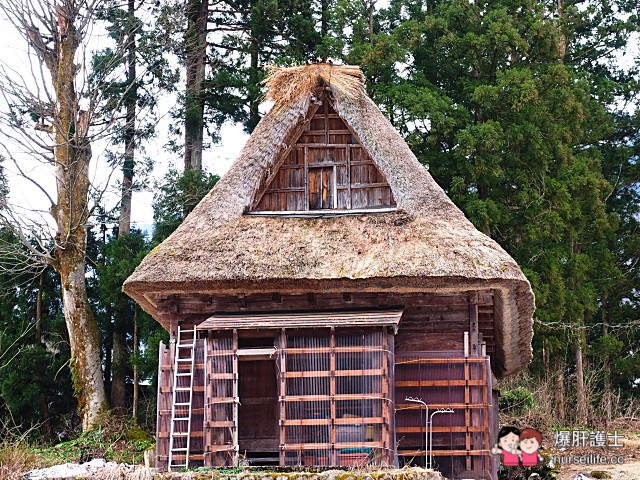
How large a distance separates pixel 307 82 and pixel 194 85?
10.9 m

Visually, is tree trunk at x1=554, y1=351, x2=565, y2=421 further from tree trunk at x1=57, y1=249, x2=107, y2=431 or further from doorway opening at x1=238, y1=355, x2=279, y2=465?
tree trunk at x1=57, y1=249, x2=107, y2=431

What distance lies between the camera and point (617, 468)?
50.2 feet

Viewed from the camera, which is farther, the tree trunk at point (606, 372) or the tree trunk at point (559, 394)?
the tree trunk at point (559, 394)

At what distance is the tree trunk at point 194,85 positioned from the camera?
2609 cm

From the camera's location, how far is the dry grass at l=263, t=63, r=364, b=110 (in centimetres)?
1609

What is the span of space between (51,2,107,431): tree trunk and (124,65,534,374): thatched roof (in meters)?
6.21

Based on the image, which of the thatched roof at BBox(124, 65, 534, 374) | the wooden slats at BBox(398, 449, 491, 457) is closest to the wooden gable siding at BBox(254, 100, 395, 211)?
the thatched roof at BBox(124, 65, 534, 374)

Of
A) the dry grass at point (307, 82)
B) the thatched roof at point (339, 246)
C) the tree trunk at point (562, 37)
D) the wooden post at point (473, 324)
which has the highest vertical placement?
the tree trunk at point (562, 37)

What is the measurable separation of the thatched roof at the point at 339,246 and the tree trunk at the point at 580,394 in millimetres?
8690

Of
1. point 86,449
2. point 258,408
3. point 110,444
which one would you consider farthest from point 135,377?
point 258,408

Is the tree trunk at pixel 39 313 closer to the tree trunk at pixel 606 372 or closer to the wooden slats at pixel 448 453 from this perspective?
the wooden slats at pixel 448 453

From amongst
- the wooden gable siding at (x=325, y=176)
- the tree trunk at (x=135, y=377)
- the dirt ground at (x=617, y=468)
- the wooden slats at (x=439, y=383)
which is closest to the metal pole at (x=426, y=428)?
the wooden slats at (x=439, y=383)

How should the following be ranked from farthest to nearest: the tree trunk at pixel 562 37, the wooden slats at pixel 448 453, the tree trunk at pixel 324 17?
the tree trunk at pixel 324 17
the tree trunk at pixel 562 37
the wooden slats at pixel 448 453

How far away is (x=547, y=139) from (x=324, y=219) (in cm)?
1215
